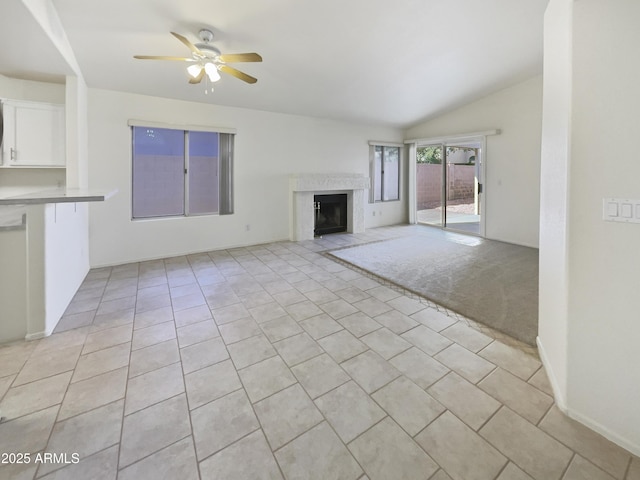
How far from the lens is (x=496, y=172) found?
573 centimetres

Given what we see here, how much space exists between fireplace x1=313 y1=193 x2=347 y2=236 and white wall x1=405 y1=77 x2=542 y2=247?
3036 mm

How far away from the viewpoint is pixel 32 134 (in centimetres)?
342

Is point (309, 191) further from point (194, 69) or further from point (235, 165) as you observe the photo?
point (194, 69)

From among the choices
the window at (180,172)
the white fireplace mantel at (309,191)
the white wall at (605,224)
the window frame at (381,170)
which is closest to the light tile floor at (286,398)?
the white wall at (605,224)

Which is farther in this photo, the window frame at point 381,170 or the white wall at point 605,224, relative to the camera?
the window frame at point 381,170

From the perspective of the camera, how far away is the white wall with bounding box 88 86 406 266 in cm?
416

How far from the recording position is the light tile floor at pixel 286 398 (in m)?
1.27

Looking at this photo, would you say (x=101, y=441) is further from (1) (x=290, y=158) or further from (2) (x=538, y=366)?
(1) (x=290, y=158)

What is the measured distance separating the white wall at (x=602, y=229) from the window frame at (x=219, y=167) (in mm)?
4703

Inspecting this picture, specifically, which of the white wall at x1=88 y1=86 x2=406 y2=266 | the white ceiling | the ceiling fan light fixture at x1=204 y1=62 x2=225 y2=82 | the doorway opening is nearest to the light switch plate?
the white ceiling

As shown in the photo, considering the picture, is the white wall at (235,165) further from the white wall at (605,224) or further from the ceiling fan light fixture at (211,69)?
the white wall at (605,224)

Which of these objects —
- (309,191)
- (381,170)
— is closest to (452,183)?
(381,170)

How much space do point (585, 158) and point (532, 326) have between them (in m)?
1.65

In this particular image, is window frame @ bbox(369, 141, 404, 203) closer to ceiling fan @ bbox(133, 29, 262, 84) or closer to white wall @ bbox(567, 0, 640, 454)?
ceiling fan @ bbox(133, 29, 262, 84)
